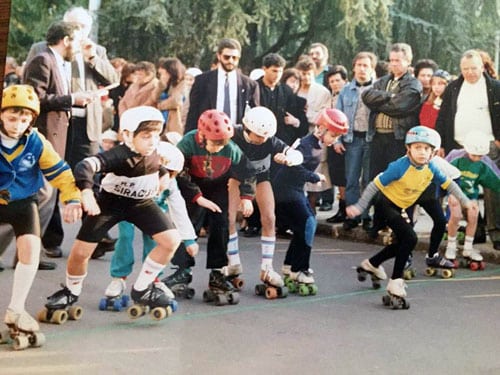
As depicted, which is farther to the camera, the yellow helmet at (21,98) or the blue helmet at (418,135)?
the blue helmet at (418,135)

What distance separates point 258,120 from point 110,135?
1.93 ft

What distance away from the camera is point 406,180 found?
182 inches

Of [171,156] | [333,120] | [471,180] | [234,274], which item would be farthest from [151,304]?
[471,180]

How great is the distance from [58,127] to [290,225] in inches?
44.1

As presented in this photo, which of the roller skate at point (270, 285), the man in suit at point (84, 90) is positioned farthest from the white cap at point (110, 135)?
the roller skate at point (270, 285)

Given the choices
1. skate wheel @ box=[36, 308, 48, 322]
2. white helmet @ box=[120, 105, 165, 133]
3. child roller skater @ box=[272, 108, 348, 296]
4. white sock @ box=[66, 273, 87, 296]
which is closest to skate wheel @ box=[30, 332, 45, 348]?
skate wheel @ box=[36, 308, 48, 322]

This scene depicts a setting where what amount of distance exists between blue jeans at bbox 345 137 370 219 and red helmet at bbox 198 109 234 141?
1.87ft

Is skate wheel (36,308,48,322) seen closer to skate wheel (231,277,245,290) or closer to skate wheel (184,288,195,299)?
skate wheel (184,288,195,299)

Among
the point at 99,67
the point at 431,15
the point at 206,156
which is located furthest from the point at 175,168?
the point at 431,15

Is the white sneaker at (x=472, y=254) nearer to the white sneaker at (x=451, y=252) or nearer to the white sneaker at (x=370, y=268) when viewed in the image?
the white sneaker at (x=451, y=252)

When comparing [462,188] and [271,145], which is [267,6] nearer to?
[271,145]

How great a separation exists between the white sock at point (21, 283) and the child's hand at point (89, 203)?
254 millimetres

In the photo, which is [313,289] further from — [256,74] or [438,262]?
[256,74]

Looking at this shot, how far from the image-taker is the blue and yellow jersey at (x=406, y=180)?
4.58m
